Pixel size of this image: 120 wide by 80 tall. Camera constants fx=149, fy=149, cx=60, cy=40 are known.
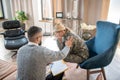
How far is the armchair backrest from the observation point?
2129 mm

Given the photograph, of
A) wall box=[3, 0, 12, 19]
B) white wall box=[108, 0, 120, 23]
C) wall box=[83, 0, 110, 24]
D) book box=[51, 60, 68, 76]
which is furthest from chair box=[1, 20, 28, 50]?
white wall box=[108, 0, 120, 23]

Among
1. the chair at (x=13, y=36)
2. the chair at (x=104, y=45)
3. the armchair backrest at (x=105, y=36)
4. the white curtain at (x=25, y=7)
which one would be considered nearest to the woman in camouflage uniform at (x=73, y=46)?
the chair at (x=104, y=45)

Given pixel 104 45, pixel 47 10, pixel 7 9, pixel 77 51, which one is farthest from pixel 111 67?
pixel 7 9

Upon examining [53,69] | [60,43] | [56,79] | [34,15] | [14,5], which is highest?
[14,5]

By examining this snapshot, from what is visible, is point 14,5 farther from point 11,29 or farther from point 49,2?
point 11,29

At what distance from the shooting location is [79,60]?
7.38 feet

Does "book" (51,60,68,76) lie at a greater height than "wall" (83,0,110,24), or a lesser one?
lesser

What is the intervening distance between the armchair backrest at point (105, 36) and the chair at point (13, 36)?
1699 millimetres

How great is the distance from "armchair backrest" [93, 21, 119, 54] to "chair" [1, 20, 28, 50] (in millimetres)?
1699

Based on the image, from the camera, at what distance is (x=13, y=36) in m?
3.62

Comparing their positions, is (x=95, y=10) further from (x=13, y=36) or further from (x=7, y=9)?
(x=7, y=9)

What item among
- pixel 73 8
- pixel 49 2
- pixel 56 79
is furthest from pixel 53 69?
pixel 49 2

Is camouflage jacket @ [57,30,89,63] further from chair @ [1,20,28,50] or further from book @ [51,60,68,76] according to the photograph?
chair @ [1,20,28,50]

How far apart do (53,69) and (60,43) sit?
1.26 ft
